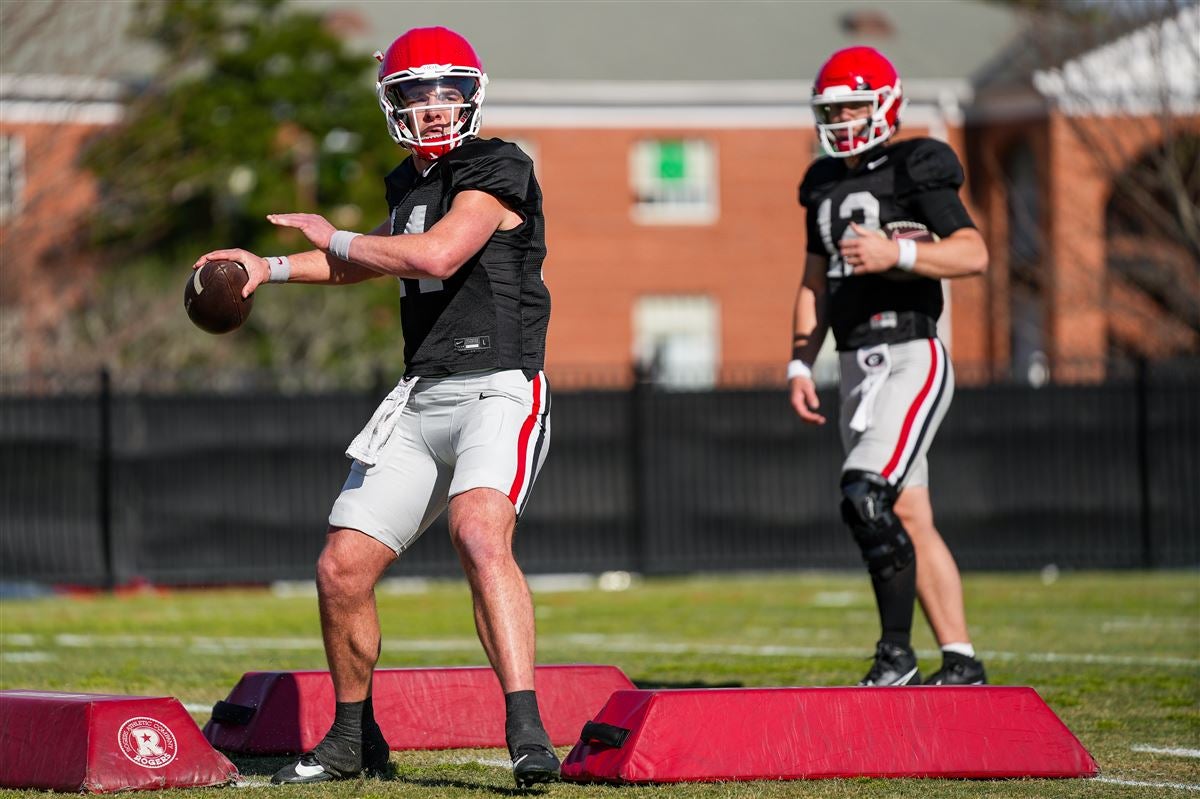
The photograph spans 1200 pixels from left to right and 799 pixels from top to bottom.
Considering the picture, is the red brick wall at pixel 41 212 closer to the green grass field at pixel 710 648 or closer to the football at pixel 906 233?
the green grass field at pixel 710 648

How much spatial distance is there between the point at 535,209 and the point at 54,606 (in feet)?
34.3

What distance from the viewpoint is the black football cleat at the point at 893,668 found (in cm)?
676

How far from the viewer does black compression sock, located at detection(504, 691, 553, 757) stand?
506 cm

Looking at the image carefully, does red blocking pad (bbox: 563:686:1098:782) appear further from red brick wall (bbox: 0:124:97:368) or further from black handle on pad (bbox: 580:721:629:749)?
red brick wall (bbox: 0:124:97:368)

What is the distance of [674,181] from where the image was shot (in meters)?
36.5

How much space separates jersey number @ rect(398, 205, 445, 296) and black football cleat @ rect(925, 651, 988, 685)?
2599 mm

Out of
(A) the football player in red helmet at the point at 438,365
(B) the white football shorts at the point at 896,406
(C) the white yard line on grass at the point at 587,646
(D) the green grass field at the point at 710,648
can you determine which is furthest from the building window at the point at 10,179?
(A) the football player in red helmet at the point at 438,365

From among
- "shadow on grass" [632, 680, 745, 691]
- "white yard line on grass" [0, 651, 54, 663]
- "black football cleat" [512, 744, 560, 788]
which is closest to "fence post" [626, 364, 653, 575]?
"white yard line on grass" [0, 651, 54, 663]

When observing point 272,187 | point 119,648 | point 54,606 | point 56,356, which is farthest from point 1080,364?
point 272,187

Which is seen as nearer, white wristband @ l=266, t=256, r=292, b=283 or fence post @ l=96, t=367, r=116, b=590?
white wristband @ l=266, t=256, r=292, b=283

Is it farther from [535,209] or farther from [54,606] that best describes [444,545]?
[535,209]

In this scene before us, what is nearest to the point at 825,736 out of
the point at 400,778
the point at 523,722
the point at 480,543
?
the point at 523,722

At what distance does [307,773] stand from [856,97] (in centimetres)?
333

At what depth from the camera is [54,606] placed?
48.9 ft
